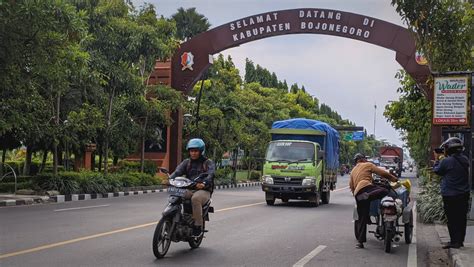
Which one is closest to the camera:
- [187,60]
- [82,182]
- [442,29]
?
[442,29]

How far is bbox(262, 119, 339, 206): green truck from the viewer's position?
1800 cm

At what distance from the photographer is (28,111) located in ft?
62.7

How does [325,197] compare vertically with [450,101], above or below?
below

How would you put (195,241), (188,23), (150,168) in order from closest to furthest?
(195,241), (150,168), (188,23)

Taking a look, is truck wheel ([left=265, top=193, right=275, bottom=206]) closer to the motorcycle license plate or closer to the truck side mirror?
the truck side mirror

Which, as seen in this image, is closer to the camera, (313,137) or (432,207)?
(432,207)

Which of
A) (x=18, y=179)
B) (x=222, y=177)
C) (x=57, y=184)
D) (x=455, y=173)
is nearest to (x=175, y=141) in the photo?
(x=222, y=177)

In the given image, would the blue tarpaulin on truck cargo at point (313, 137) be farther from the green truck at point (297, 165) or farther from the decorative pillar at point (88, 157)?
the decorative pillar at point (88, 157)

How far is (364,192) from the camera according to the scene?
9469 mm

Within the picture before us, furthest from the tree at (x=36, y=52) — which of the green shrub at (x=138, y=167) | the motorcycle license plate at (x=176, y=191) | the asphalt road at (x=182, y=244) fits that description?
the green shrub at (x=138, y=167)

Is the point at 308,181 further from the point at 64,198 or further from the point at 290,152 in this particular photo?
the point at 64,198

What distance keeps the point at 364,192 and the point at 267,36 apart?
2213cm

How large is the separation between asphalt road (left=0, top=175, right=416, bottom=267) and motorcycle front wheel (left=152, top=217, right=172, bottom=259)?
124 millimetres

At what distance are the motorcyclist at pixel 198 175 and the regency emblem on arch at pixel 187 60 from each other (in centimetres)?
2425
